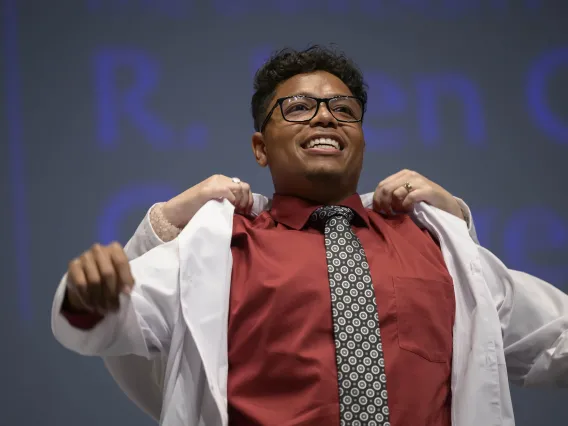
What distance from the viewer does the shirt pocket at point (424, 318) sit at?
1438 millimetres

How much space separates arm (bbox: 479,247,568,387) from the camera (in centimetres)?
157

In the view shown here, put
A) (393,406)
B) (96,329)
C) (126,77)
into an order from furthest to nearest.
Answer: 1. (126,77)
2. (393,406)
3. (96,329)

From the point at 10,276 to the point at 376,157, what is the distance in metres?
1.01

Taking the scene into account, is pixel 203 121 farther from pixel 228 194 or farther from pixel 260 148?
pixel 228 194

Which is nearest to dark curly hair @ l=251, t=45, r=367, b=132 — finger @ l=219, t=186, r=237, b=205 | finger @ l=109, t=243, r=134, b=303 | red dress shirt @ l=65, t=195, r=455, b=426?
finger @ l=219, t=186, r=237, b=205

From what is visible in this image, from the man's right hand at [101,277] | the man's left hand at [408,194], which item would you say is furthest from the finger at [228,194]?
the man's right hand at [101,277]

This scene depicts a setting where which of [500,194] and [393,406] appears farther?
[500,194]

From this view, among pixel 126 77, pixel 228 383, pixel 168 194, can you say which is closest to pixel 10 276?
pixel 168 194

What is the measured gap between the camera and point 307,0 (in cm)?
227

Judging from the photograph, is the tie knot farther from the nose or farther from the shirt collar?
the nose

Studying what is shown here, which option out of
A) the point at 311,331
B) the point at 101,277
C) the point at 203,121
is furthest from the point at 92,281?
the point at 203,121

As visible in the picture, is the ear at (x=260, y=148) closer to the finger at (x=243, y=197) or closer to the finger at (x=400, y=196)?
the finger at (x=243, y=197)

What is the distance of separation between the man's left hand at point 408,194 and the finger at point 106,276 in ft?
2.37

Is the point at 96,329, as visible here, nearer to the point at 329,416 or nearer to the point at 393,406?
the point at 329,416
